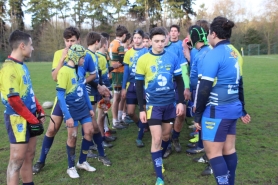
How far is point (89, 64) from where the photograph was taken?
4.83 metres

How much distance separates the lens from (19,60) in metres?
3.33

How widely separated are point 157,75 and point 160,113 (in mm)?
556

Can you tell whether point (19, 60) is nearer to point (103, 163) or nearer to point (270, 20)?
point (103, 163)

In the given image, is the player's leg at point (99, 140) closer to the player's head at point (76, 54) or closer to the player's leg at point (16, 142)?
the player's head at point (76, 54)

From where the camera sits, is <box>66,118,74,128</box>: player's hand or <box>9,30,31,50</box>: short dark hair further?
<box>66,118,74,128</box>: player's hand

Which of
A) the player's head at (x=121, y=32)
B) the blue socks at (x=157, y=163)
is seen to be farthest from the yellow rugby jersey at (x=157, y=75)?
the player's head at (x=121, y=32)

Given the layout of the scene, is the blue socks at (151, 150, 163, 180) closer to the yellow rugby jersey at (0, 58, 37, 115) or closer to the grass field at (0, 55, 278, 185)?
the grass field at (0, 55, 278, 185)

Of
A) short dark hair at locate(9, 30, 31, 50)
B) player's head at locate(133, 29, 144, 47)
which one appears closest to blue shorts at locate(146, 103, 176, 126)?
short dark hair at locate(9, 30, 31, 50)

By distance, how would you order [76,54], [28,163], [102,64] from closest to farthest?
[28,163]
[76,54]
[102,64]

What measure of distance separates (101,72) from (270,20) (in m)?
53.2

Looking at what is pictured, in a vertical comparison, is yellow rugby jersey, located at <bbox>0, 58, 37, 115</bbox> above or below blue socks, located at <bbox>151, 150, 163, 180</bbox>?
above

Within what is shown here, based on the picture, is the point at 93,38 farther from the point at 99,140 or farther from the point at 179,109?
the point at 179,109

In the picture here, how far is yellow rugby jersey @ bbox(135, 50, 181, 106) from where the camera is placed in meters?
4.05

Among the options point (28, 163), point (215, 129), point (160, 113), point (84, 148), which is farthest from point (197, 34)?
point (28, 163)
